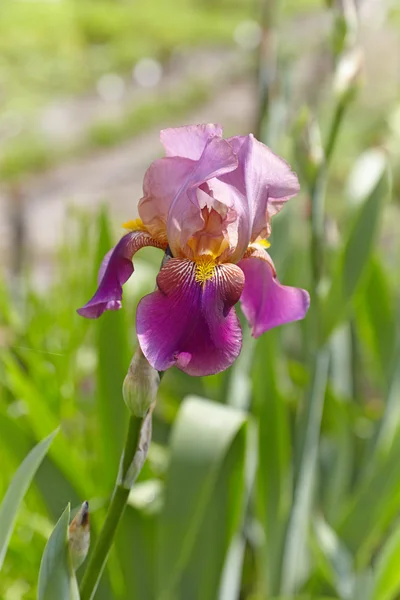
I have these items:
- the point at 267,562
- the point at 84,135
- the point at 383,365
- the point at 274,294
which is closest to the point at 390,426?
the point at 383,365

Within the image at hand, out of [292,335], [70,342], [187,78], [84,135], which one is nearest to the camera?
[70,342]

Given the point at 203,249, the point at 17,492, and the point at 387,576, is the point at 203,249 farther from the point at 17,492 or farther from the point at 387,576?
the point at 387,576

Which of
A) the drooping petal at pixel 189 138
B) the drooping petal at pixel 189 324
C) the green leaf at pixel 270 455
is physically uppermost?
the drooping petal at pixel 189 138

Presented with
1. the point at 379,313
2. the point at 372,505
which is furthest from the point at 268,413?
the point at 379,313

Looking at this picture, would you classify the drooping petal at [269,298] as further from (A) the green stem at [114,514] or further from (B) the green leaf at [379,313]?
(B) the green leaf at [379,313]

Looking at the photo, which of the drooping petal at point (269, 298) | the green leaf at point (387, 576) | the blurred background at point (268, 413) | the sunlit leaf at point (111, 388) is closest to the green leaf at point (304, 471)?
the blurred background at point (268, 413)

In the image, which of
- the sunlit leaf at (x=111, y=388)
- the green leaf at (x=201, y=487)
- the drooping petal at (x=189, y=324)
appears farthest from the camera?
the sunlit leaf at (x=111, y=388)

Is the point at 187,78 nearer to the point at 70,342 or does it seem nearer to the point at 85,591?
the point at 70,342
